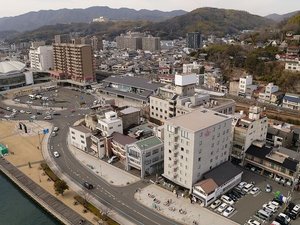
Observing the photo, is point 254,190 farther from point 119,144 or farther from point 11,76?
point 11,76

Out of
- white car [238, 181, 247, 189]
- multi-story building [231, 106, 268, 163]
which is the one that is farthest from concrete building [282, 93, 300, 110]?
white car [238, 181, 247, 189]

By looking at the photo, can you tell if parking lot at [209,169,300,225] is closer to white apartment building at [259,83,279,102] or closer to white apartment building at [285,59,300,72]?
white apartment building at [259,83,279,102]

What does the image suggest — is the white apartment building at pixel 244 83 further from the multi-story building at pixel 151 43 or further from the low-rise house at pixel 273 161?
the multi-story building at pixel 151 43

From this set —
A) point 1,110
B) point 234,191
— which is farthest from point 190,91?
point 1,110

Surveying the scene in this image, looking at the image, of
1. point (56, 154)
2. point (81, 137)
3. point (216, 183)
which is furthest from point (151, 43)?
point (216, 183)

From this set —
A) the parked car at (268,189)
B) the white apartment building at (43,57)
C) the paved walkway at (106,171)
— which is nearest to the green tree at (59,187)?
the paved walkway at (106,171)
